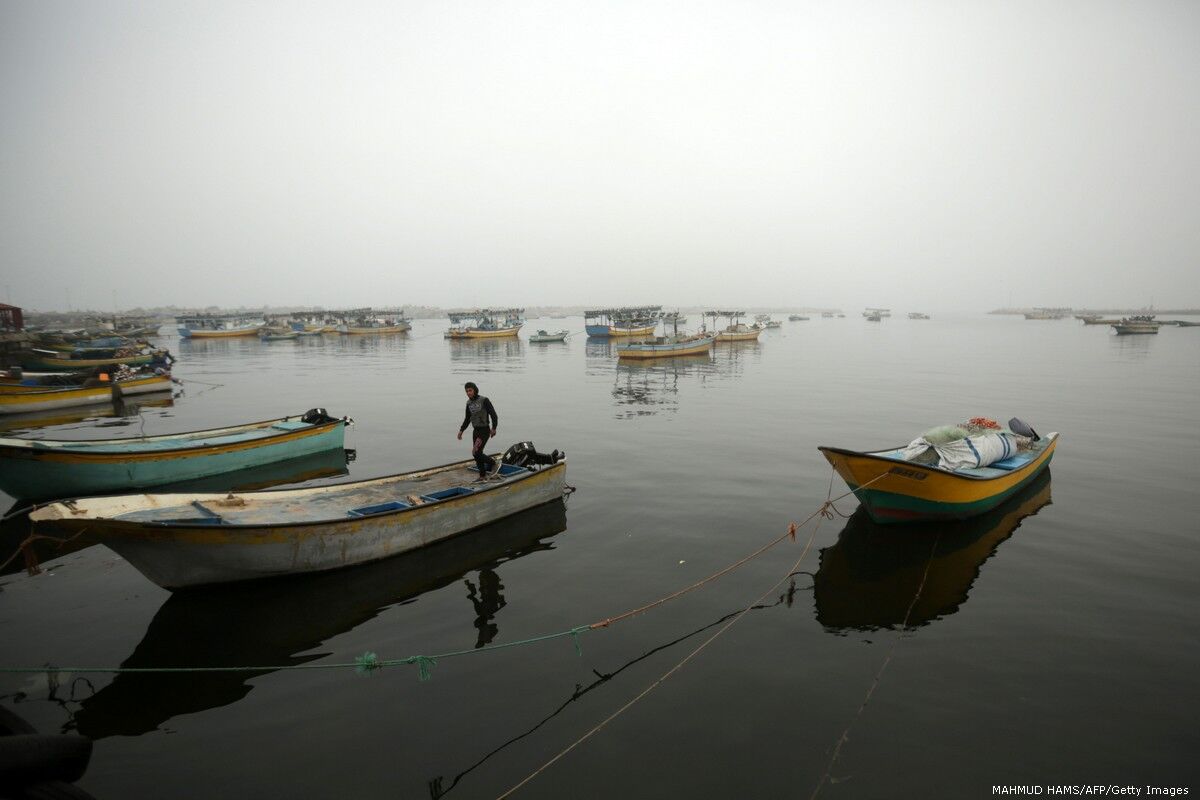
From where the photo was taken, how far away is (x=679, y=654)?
282 inches

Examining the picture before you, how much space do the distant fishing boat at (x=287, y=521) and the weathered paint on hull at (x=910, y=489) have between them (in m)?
6.37

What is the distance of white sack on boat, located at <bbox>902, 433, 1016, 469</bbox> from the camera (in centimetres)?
1141

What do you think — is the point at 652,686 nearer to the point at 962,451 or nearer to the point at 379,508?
the point at 379,508

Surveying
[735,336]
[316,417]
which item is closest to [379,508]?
[316,417]

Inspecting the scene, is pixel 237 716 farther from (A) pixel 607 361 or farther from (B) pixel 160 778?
(A) pixel 607 361

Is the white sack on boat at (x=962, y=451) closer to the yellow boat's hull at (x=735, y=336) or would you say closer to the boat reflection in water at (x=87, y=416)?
the boat reflection in water at (x=87, y=416)

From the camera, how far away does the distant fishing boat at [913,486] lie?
10.2 m

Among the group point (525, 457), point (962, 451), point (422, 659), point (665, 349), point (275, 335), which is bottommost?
point (422, 659)

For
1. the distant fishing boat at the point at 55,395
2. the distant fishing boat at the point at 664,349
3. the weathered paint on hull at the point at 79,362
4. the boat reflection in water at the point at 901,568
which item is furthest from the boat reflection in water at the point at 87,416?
the distant fishing boat at the point at 664,349

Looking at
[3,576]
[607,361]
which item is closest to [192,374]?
[607,361]

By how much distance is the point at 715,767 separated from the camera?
539 cm

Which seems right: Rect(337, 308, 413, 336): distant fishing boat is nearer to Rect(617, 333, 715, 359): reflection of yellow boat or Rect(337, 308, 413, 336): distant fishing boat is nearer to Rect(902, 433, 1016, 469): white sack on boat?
Rect(617, 333, 715, 359): reflection of yellow boat

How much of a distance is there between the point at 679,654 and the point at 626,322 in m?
69.6

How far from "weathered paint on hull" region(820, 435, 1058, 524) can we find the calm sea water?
48 centimetres
